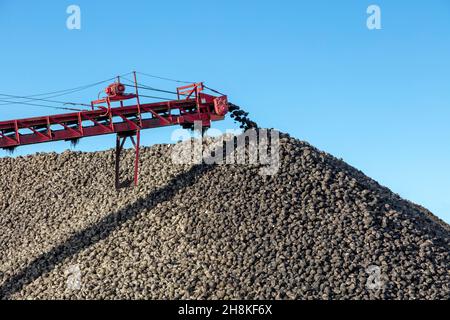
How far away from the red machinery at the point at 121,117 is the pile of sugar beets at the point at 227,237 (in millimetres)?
1065

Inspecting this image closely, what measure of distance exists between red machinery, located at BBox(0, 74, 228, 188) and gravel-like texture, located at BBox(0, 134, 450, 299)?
148 centimetres

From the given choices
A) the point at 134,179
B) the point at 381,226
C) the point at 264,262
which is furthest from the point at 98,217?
the point at 381,226

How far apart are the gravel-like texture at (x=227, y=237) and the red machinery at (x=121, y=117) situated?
4.85 feet

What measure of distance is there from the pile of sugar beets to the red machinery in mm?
1065

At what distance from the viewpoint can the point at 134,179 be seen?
26.2 meters

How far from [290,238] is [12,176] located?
1341 centimetres

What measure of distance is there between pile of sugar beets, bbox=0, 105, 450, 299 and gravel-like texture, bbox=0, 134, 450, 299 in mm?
40

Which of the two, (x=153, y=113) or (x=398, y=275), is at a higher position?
(x=153, y=113)

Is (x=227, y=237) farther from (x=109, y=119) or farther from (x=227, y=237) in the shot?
(x=109, y=119)

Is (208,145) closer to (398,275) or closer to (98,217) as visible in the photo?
(98,217)

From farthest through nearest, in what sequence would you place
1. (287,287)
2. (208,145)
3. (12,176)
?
(12,176), (208,145), (287,287)

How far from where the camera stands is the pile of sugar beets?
20.9 metres

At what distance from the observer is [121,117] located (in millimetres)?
Result: 25844

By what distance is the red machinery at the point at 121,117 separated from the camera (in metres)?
25.3
